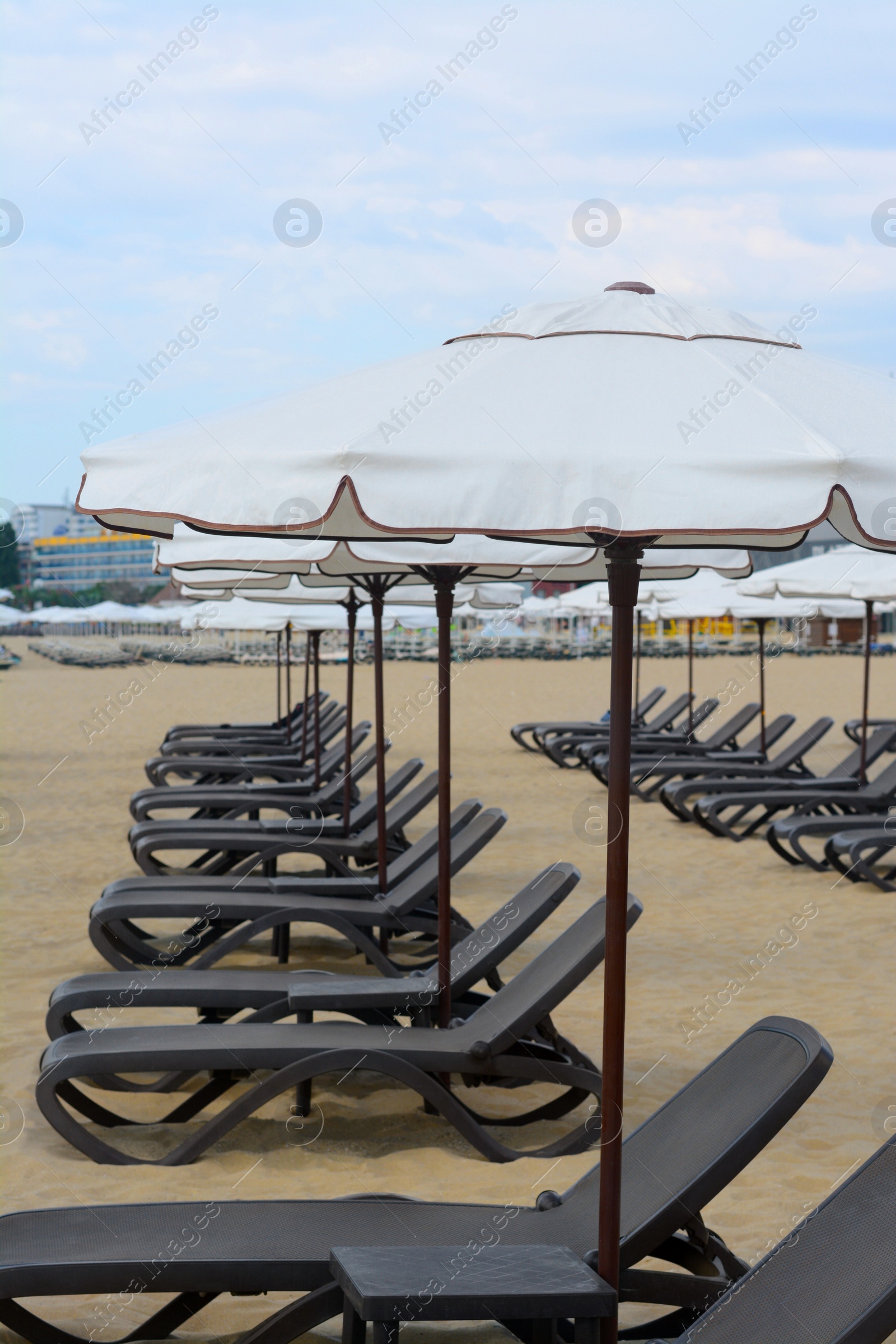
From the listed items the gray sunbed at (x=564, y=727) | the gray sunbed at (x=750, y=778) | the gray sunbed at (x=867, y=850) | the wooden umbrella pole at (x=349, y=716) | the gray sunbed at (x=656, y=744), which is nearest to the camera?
the wooden umbrella pole at (x=349, y=716)

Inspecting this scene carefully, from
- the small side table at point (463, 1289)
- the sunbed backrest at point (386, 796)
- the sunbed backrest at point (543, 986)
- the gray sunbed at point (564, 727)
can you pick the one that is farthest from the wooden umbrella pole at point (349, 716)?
the gray sunbed at point (564, 727)

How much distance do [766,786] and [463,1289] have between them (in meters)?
8.50

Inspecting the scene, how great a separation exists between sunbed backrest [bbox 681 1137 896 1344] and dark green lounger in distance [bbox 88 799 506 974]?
2.95 m

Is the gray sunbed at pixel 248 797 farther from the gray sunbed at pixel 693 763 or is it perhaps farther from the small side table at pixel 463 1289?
the small side table at pixel 463 1289

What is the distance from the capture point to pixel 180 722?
20.8 meters

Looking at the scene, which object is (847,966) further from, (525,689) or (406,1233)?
(525,689)

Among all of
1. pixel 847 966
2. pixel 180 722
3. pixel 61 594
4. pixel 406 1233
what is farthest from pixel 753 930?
pixel 61 594

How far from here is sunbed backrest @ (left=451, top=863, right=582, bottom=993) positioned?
15.4 ft

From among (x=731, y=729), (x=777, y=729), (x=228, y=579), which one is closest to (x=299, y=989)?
(x=228, y=579)

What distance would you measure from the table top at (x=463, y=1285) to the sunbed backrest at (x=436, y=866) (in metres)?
3.18

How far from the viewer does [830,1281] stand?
7.72 feet

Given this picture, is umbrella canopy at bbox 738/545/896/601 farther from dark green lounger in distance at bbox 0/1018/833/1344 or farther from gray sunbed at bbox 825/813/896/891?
dark green lounger in distance at bbox 0/1018/833/1344

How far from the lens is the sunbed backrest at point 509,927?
4.68m

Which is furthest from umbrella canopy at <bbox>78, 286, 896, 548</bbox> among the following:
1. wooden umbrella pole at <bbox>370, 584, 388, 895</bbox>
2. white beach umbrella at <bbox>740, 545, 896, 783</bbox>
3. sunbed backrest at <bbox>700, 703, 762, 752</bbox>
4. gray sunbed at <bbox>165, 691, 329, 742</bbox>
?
gray sunbed at <bbox>165, 691, 329, 742</bbox>
